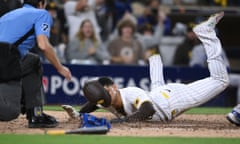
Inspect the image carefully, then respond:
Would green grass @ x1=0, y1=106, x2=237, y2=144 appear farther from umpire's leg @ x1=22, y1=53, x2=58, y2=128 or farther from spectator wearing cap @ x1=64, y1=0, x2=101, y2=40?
spectator wearing cap @ x1=64, y1=0, x2=101, y2=40

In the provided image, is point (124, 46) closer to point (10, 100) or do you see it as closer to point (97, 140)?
point (10, 100)

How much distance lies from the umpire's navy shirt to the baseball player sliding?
38.5 inches

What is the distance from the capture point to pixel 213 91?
10.0m

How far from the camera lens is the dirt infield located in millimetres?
8508

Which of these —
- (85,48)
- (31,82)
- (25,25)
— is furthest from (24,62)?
(85,48)

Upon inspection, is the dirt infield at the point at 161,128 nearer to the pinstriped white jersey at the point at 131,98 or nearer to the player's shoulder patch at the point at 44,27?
the pinstriped white jersey at the point at 131,98

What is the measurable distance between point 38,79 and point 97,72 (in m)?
6.05

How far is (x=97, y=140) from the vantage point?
764 centimetres

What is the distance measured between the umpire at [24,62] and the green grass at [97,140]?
787 mm

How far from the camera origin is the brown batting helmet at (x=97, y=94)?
9094 mm

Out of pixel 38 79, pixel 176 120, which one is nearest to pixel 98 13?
pixel 176 120

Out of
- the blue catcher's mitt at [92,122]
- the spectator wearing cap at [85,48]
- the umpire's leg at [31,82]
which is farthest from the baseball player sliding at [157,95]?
the spectator wearing cap at [85,48]

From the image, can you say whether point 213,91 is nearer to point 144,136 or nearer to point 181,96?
point 181,96

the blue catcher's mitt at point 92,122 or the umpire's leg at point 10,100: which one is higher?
the umpire's leg at point 10,100
